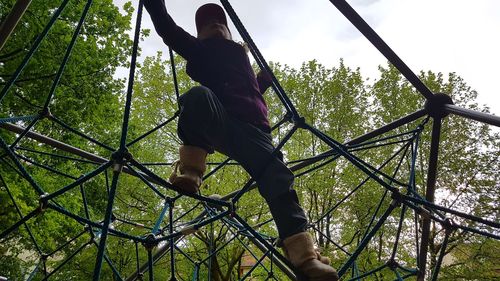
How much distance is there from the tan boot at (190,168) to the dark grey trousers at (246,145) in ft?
0.11

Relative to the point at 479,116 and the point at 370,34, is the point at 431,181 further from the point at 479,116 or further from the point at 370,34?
the point at 370,34

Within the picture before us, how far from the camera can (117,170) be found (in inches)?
62.9

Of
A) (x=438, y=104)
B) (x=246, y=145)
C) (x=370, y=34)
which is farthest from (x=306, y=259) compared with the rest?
(x=438, y=104)

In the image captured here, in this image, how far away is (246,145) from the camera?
1.84 metres

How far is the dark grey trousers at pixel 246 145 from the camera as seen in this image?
1691 millimetres

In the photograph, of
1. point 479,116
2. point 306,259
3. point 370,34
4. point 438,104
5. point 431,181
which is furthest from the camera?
point 431,181

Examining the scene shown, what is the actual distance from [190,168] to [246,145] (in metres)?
0.28

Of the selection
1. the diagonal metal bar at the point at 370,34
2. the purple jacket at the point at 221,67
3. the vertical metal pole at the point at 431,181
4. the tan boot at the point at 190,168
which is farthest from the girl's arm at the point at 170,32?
the vertical metal pole at the point at 431,181

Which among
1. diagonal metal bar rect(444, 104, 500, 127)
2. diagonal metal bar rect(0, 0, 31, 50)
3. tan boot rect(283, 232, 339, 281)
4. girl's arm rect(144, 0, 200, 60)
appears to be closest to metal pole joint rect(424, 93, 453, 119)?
diagonal metal bar rect(444, 104, 500, 127)

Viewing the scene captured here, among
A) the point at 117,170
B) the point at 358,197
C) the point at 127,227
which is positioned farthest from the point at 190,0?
the point at 127,227

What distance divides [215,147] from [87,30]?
4712 millimetres

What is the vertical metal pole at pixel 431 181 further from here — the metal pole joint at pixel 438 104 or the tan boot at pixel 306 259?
the tan boot at pixel 306 259

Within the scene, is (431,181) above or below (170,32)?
below

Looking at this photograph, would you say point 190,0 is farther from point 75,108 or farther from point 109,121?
point 109,121
